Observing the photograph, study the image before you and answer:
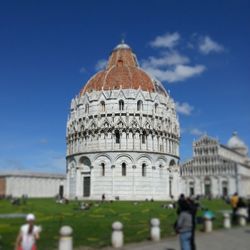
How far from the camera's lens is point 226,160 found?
100 meters

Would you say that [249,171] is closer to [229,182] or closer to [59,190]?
[229,182]

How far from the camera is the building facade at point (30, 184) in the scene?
72.9 metres

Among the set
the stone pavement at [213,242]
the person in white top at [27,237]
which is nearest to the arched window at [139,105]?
the stone pavement at [213,242]

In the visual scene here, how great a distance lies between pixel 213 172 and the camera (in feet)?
334

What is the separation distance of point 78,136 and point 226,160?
48427 millimetres

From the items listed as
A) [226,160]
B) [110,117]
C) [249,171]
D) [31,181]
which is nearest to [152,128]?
[110,117]

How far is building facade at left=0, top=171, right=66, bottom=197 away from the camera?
239 feet

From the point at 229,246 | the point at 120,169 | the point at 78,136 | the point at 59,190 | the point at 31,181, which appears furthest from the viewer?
the point at 59,190

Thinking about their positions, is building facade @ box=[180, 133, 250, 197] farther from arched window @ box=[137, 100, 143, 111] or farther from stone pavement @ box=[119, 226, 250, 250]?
stone pavement @ box=[119, 226, 250, 250]

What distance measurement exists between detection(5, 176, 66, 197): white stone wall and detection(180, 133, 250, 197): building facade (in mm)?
34891

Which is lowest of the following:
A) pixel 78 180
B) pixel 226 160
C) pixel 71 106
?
pixel 78 180

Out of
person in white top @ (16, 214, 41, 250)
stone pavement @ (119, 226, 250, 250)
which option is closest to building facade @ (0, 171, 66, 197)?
stone pavement @ (119, 226, 250, 250)

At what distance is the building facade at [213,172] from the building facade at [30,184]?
113 feet

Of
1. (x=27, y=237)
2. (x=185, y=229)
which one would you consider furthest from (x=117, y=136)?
(x=27, y=237)
